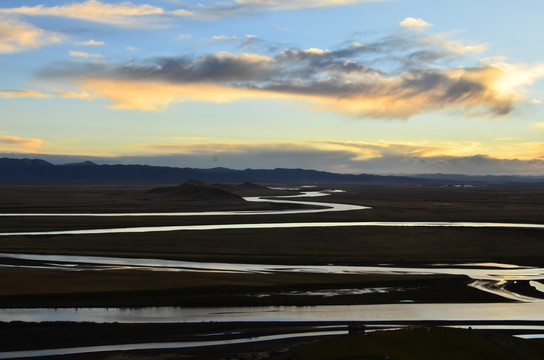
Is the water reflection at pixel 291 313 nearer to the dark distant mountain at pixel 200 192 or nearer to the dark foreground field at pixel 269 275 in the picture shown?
the dark foreground field at pixel 269 275

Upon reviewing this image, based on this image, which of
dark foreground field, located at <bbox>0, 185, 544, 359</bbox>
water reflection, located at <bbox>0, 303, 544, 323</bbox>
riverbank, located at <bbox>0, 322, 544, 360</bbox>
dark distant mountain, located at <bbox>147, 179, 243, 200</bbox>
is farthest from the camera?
dark distant mountain, located at <bbox>147, 179, 243, 200</bbox>

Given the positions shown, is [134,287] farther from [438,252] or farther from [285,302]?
[438,252]

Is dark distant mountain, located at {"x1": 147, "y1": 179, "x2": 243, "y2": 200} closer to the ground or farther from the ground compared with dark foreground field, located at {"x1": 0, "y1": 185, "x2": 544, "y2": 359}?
farther from the ground

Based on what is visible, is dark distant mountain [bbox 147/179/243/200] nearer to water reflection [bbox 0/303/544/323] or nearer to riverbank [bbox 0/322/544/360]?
water reflection [bbox 0/303/544/323]

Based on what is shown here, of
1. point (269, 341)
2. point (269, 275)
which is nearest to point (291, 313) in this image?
point (269, 341)

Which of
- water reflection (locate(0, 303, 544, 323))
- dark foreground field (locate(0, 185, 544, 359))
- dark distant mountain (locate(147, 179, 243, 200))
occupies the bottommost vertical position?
water reflection (locate(0, 303, 544, 323))

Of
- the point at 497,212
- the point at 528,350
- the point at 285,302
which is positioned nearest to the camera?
the point at 528,350

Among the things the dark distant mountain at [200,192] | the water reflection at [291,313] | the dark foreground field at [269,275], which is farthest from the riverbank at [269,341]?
the dark distant mountain at [200,192]

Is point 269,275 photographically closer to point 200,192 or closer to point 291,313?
Answer: point 291,313

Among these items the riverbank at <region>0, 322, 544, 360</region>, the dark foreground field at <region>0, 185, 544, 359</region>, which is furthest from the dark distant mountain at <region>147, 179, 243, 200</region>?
the riverbank at <region>0, 322, 544, 360</region>

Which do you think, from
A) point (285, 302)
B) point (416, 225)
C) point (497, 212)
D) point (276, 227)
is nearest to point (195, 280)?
point (285, 302)

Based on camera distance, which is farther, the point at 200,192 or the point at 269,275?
the point at 200,192
